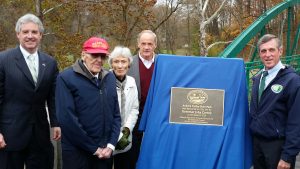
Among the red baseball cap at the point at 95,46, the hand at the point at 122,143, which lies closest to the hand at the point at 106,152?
the hand at the point at 122,143

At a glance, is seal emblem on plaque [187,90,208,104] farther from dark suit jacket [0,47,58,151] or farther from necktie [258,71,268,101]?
dark suit jacket [0,47,58,151]

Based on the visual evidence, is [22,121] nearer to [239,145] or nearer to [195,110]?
[195,110]

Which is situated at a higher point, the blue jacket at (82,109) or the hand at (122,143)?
the blue jacket at (82,109)

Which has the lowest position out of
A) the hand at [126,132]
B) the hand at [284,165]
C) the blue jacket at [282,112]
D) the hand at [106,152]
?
the hand at [284,165]

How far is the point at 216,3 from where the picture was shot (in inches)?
1056

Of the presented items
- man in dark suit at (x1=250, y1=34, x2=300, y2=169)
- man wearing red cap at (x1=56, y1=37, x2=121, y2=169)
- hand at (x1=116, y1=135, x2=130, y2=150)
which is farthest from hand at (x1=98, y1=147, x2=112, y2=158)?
man in dark suit at (x1=250, y1=34, x2=300, y2=169)

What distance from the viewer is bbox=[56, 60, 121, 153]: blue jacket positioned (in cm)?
311

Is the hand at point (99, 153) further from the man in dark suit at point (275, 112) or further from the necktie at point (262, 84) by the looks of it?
the necktie at point (262, 84)

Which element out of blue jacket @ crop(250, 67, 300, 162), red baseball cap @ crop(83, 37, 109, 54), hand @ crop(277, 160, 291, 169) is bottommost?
hand @ crop(277, 160, 291, 169)

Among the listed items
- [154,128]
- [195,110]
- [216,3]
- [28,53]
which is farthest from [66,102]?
[216,3]

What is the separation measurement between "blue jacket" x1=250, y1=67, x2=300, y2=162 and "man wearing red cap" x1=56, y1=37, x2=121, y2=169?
1264mm

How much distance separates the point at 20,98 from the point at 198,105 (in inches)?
63.3

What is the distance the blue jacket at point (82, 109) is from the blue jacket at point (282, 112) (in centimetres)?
129

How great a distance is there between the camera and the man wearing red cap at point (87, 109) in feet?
10.2
